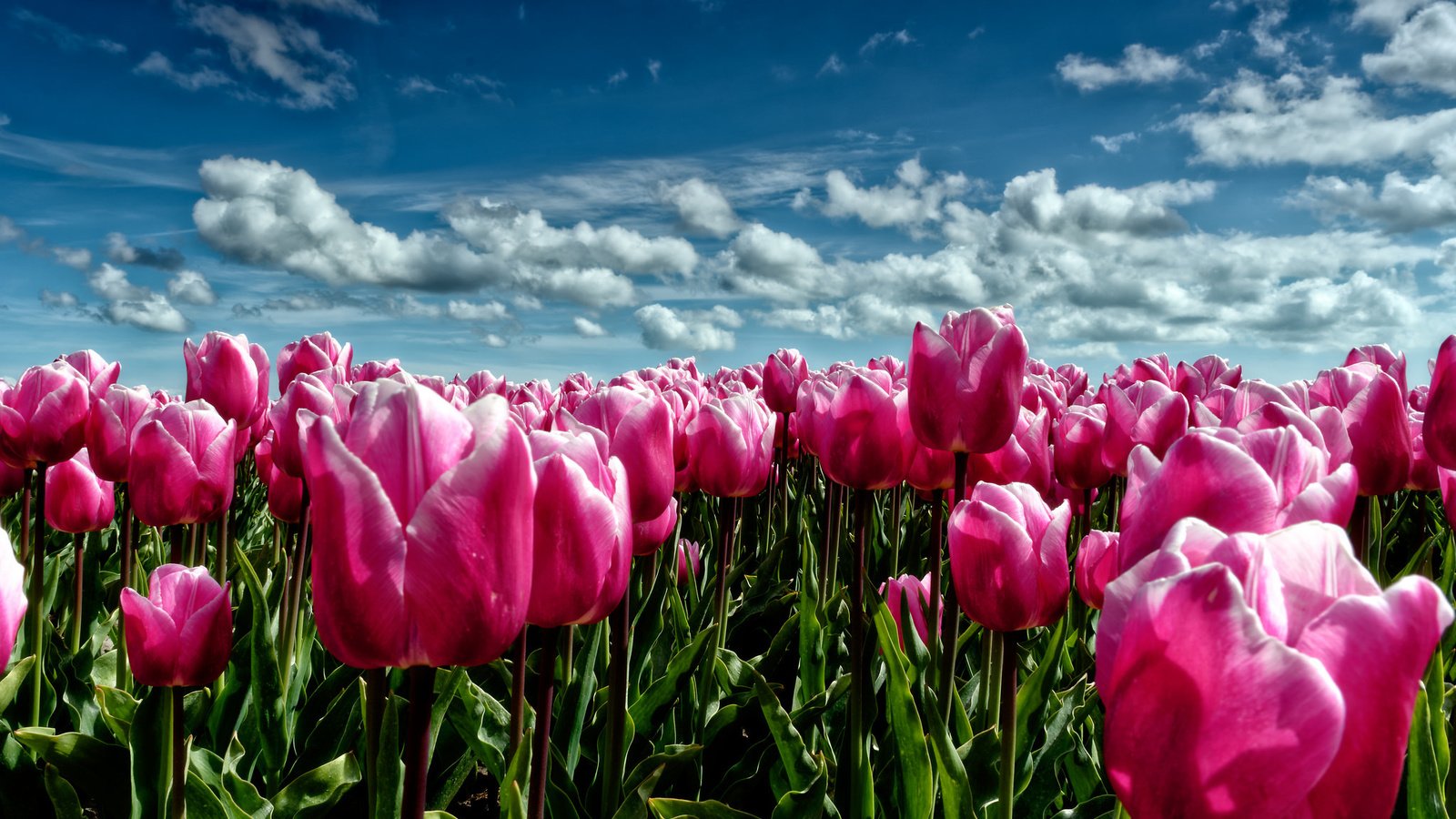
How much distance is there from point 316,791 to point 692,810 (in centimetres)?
122

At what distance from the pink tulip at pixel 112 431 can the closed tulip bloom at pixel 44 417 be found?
0.06 meters

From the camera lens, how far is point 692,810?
8.89 feet

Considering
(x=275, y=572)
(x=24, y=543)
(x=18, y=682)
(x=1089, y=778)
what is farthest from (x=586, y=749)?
(x=24, y=543)

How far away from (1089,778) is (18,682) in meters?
4.17

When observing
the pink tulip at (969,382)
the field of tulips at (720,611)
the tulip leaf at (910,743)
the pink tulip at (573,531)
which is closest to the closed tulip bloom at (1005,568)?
the field of tulips at (720,611)

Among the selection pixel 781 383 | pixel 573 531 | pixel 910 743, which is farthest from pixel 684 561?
pixel 573 531

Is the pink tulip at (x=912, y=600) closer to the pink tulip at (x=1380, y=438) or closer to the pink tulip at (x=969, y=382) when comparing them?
the pink tulip at (x=969, y=382)

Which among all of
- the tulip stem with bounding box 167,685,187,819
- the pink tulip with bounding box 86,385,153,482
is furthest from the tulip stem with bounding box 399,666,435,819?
the pink tulip with bounding box 86,385,153,482

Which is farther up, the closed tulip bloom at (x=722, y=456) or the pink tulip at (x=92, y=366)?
the pink tulip at (x=92, y=366)

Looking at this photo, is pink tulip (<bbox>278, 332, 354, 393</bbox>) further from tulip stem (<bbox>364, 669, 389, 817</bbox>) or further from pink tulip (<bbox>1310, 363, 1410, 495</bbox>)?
pink tulip (<bbox>1310, 363, 1410, 495</bbox>)

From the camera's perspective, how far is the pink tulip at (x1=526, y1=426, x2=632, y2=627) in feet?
5.73

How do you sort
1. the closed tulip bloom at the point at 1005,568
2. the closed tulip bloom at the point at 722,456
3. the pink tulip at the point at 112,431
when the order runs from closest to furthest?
1. the closed tulip bloom at the point at 1005,568
2. the closed tulip bloom at the point at 722,456
3. the pink tulip at the point at 112,431

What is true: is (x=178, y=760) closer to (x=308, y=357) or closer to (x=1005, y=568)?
(x=1005, y=568)

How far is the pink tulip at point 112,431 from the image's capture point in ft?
13.3
